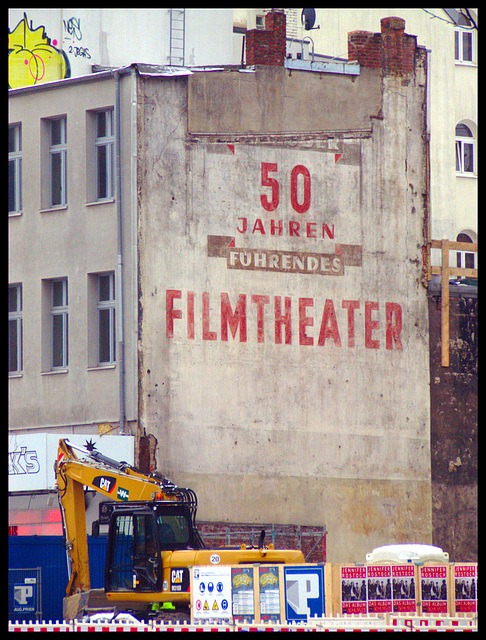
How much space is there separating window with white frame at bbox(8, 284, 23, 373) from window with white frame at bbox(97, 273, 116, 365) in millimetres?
2731

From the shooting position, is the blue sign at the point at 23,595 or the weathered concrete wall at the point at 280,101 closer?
the blue sign at the point at 23,595

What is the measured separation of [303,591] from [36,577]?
30.5 feet

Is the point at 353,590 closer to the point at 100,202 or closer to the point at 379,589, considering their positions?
the point at 379,589

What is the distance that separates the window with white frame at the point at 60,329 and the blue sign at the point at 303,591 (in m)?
14.6

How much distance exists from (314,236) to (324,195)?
1270 millimetres

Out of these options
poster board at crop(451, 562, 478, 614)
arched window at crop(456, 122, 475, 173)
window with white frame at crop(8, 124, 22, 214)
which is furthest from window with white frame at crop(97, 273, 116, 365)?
arched window at crop(456, 122, 475, 173)

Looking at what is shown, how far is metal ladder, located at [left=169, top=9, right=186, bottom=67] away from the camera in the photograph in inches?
1688

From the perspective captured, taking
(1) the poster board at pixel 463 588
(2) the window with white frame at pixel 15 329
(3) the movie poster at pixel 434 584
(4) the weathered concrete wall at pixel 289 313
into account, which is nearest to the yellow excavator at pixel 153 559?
(3) the movie poster at pixel 434 584

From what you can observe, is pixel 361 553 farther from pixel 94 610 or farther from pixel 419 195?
pixel 94 610

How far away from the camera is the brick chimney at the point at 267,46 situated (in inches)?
1328

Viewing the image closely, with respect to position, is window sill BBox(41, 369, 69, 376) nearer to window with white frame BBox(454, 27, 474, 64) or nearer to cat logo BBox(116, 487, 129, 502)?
cat logo BBox(116, 487, 129, 502)

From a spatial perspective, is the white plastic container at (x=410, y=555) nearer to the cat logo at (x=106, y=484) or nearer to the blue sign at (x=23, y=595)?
the cat logo at (x=106, y=484)

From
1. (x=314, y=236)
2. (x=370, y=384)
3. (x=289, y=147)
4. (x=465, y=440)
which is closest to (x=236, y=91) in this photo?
(x=289, y=147)

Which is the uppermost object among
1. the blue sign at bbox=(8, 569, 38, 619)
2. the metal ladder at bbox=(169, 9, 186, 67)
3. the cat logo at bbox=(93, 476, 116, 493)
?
the metal ladder at bbox=(169, 9, 186, 67)
